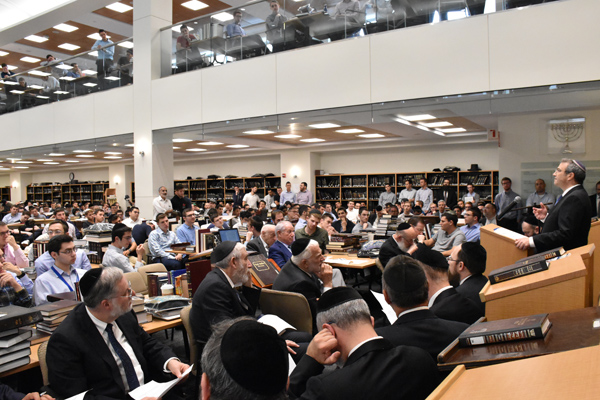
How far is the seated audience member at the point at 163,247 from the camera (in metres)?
6.08

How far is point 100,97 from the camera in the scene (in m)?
11.9

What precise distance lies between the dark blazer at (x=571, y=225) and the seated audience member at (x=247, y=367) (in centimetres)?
250

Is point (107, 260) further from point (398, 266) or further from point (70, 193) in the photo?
point (70, 193)

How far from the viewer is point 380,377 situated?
1.51 meters

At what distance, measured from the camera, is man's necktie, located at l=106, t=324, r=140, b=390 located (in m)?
2.25

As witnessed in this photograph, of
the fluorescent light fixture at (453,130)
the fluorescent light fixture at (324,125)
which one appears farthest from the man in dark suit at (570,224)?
the fluorescent light fixture at (453,130)

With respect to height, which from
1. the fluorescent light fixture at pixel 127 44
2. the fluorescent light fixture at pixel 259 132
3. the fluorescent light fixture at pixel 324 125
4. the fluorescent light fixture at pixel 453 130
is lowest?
the fluorescent light fixture at pixel 259 132

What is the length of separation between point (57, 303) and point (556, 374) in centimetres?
314

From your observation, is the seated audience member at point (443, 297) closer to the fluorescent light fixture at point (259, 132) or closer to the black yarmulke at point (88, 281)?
the black yarmulke at point (88, 281)

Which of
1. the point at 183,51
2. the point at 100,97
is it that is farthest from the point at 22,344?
the point at 100,97

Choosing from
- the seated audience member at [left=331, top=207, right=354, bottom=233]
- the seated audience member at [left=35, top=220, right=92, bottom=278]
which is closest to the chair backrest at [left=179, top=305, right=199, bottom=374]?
the seated audience member at [left=35, top=220, right=92, bottom=278]

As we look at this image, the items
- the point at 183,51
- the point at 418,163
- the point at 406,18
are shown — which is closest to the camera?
the point at 406,18

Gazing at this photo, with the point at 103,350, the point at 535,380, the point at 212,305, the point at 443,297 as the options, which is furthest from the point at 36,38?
the point at 535,380

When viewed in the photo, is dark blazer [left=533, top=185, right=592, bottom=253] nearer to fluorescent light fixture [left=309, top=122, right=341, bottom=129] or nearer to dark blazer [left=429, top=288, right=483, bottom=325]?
dark blazer [left=429, top=288, right=483, bottom=325]
